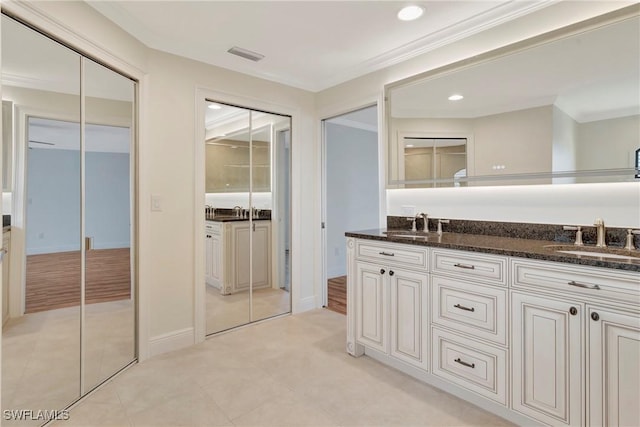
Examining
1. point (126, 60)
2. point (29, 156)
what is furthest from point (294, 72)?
point (29, 156)

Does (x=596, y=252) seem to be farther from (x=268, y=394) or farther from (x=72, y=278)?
(x=72, y=278)

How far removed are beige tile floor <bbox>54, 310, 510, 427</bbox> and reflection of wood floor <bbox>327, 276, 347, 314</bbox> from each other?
967 mm

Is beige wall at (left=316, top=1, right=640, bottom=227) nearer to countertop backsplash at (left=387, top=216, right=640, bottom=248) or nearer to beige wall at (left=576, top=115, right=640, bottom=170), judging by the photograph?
countertop backsplash at (left=387, top=216, right=640, bottom=248)

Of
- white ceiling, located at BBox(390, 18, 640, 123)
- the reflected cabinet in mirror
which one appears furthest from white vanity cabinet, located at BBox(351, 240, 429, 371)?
white ceiling, located at BBox(390, 18, 640, 123)

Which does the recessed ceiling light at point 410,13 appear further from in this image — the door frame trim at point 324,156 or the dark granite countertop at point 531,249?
the dark granite countertop at point 531,249

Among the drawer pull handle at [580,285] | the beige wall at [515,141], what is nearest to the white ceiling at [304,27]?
the beige wall at [515,141]

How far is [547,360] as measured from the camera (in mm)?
1606

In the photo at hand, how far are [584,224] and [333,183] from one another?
3.45 m

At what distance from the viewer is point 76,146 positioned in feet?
6.58

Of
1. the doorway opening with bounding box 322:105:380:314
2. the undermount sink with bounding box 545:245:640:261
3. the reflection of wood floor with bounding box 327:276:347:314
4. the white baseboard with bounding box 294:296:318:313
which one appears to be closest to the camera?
the undermount sink with bounding box 545:245:640:261

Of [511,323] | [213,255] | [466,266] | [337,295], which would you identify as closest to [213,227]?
[213,255]

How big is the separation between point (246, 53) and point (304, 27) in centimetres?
65

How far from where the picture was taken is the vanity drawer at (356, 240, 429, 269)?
6.92 ft

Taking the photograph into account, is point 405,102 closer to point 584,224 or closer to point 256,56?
point 256,56
